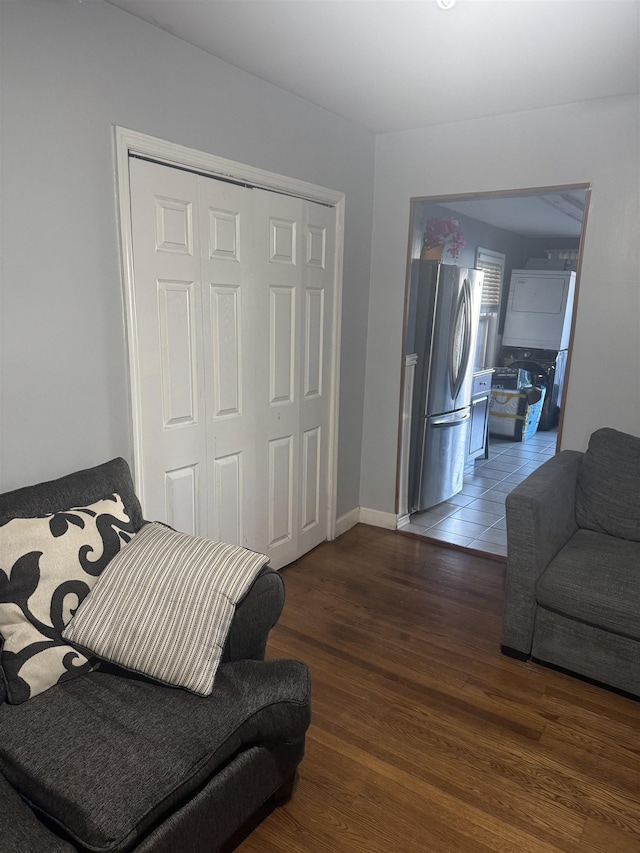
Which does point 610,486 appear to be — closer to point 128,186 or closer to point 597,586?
point 597,586

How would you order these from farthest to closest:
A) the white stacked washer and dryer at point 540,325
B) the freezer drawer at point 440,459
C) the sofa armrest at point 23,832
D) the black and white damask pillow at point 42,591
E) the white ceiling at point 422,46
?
the white stacked washer and dryer at point 540,325 → the freezer drawer at point 440,459 → the white ceiling at point 422,46 → the black and white damask pillow at point 42,591 → the sofa armrest at point 23,832

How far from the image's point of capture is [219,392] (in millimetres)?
2652

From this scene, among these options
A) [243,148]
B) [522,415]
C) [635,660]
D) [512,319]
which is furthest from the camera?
[512,319]

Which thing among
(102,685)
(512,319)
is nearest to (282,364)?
(102,685)

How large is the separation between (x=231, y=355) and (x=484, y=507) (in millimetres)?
2555

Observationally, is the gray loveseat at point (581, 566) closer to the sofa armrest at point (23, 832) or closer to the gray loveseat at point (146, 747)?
the gray loveseat at point (146, 747)

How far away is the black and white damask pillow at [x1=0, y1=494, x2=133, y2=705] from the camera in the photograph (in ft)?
5.15

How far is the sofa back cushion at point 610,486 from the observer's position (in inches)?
104

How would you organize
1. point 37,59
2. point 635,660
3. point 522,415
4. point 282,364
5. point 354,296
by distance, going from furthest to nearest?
point 522,415
point 354,296
point 282,364
point 635,660
point 37,59

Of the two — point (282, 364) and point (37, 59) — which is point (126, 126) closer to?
point (37, 59)

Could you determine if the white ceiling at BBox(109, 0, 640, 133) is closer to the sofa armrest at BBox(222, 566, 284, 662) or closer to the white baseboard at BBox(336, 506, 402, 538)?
the sofa armrest at BBox(222, 566, 284, 662)

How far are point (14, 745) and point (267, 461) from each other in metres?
1.80

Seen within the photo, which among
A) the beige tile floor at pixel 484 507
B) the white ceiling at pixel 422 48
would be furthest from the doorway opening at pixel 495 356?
the white ceiling at pixel 422 48

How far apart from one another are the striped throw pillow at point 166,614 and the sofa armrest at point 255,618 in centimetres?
9
